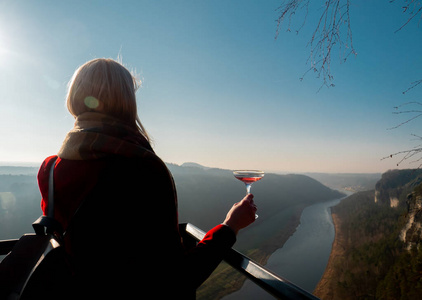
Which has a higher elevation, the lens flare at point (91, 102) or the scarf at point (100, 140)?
the lens flare at point (91, 102)

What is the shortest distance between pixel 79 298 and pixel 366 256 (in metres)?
59.5

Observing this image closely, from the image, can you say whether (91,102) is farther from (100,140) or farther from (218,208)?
(218,208)

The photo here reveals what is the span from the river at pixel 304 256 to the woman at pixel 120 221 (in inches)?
1325

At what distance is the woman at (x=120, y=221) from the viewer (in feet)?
2.21

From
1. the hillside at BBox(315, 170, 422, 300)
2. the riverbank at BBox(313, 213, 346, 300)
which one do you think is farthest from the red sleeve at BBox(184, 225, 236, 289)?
the riverbank at BBox(313, 213, 346, 300)

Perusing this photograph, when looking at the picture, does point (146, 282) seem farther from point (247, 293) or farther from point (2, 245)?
point (247, 293)

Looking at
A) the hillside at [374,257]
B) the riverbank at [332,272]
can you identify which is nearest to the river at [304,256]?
the riverbank at [332,272]

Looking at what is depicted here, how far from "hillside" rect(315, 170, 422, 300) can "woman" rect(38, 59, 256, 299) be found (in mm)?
17523

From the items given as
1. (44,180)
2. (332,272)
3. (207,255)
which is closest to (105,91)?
(44,180)

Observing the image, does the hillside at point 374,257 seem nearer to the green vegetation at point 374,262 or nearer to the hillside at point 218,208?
the green vegetation at point 374,262

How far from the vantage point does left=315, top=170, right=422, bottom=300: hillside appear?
29.8m

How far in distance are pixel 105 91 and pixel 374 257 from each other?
5871 cm

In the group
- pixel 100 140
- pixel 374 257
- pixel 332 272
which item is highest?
pixel 100 140

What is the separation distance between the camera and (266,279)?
2.64 feet
